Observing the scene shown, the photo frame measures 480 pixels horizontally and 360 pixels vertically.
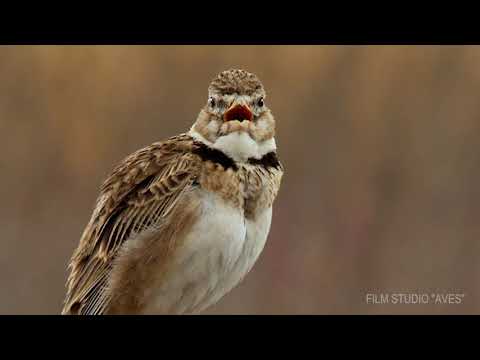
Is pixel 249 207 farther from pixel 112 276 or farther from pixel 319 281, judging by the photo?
pixel 319 281

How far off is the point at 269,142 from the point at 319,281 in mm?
2302

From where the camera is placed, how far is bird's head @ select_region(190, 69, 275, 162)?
20.3ft

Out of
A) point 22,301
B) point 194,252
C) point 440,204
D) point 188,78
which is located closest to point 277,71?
point 188,78

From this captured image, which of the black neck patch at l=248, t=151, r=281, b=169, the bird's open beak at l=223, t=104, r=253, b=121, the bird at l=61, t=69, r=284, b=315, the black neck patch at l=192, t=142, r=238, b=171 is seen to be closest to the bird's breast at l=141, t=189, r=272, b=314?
the bird at l=61, t=69, r=284, b=315

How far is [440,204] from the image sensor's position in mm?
8680

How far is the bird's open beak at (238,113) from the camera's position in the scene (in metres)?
6.15

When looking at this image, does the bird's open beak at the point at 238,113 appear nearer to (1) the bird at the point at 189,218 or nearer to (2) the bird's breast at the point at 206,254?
(1) the bird at the point at 189,218

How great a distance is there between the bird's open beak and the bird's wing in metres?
0.28

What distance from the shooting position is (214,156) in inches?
244

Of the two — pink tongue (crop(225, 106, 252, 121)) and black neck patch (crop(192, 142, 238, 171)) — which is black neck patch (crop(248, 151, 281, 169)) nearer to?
black neck patch (crop(192, 142, 238, 171))

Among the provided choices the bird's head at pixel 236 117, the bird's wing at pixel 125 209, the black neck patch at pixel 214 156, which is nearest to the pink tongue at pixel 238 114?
the bird's head at pixel 236 117

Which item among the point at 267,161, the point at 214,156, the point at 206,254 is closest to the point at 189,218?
the point at 206,254

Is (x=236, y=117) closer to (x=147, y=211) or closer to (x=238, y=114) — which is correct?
(x=238, y=114)

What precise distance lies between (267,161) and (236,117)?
0.31 m
